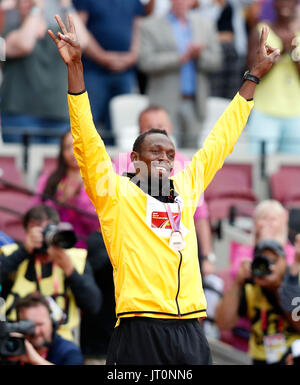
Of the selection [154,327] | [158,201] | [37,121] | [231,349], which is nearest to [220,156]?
[158,201]

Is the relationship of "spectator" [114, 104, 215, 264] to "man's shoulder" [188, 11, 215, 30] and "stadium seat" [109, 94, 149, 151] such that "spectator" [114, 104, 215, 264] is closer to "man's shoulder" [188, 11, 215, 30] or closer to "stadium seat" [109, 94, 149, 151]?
"stadium seat" [109, 94, 149, 151]

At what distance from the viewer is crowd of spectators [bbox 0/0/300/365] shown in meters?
5.90

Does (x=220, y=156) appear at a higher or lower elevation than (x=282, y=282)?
higher

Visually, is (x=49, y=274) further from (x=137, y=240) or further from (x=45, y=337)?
(x=137, y=240)

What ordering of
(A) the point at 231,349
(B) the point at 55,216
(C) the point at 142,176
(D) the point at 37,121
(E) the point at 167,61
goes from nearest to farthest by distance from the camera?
(C) the point at 142,176, (B) the point at 55,216, (A) the point at 231,349, (D) the point at 37,121, (E) the point at 167,61

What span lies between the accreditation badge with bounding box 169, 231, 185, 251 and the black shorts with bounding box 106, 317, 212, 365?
0.32m

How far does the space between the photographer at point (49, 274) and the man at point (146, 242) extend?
1681mm

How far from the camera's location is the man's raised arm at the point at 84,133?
4.12m

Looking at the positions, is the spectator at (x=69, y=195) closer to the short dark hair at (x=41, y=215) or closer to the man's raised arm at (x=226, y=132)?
the short dark hair at (x=41, y=215)

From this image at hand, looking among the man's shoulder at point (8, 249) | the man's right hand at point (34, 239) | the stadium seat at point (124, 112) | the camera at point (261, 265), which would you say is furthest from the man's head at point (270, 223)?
the stadium seat at point (124, 112)

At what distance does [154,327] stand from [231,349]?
2881 millimetres

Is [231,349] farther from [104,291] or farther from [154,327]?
[154,327]

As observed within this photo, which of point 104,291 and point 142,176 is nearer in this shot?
point 142,176

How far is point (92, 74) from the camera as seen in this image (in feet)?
29.9
